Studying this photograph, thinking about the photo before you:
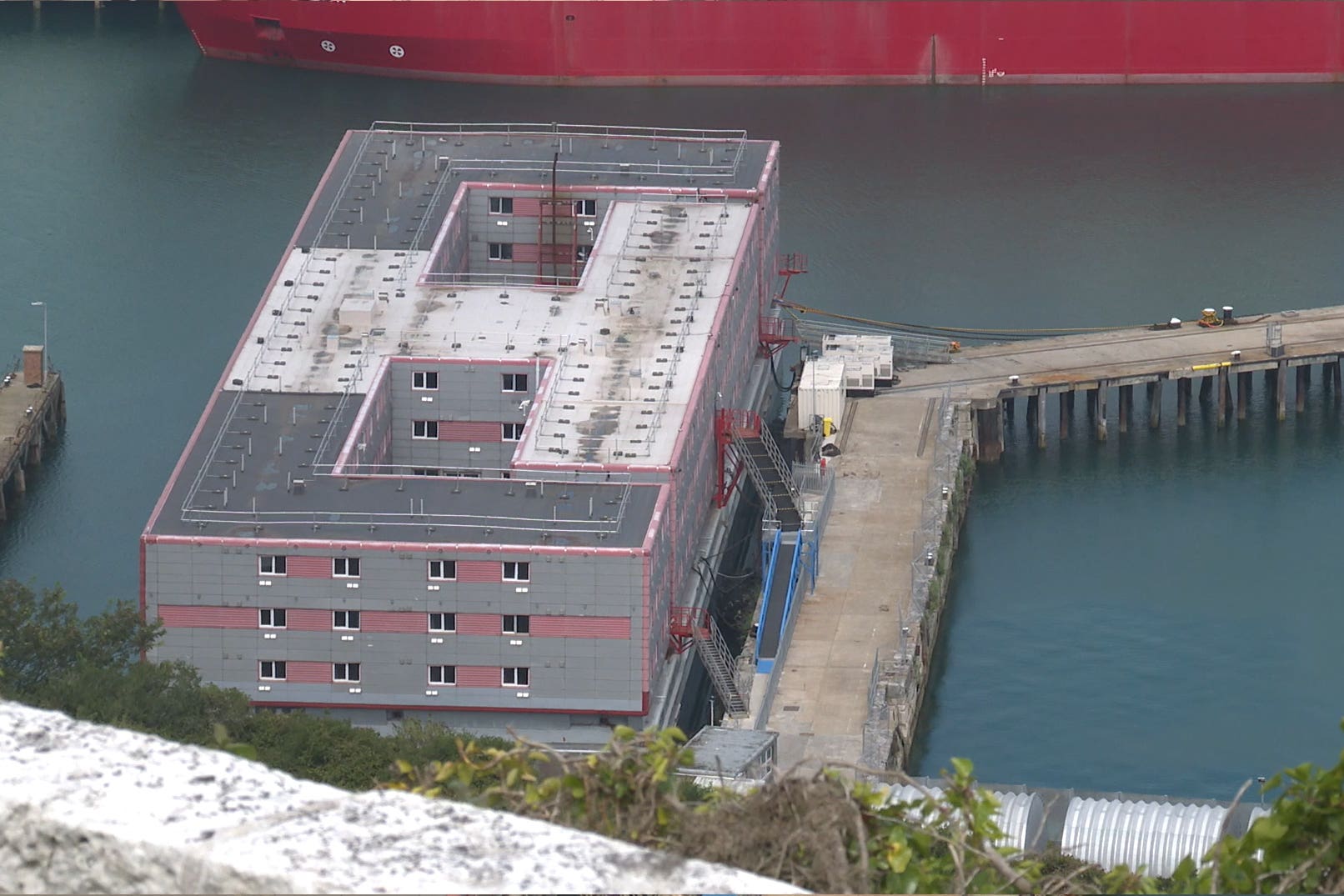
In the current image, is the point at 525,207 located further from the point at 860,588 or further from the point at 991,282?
the point at 991,282

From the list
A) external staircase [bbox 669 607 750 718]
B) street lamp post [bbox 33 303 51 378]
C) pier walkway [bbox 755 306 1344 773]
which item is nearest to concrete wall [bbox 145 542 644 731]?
external staircase [bbox 669 607 750 718]

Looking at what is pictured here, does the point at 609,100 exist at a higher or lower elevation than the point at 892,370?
higher

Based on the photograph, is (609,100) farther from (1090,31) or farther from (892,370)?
(892,370)

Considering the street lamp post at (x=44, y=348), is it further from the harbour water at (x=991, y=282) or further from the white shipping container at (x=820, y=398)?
the white shipping container at (x=820, y=398)

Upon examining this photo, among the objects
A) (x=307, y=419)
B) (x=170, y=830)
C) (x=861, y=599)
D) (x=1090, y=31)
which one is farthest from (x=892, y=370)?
(x=170, y=830)

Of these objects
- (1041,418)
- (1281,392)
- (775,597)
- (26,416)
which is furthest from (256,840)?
(1281,392)

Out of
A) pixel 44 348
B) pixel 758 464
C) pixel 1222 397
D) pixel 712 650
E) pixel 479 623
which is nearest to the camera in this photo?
pixel 479 623

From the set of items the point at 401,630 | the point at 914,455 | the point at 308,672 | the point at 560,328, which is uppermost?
the point at 560,328
